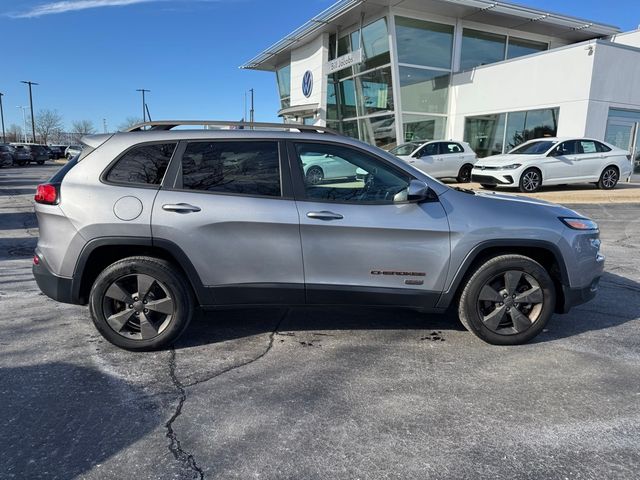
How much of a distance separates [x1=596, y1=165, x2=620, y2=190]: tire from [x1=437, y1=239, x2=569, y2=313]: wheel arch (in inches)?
495

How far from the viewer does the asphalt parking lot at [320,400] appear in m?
2.43

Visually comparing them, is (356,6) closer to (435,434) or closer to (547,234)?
(547,234)

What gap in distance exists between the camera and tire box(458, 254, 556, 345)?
12.2ft

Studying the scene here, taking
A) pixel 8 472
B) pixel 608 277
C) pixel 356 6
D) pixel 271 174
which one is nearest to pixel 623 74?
pixel 356 6

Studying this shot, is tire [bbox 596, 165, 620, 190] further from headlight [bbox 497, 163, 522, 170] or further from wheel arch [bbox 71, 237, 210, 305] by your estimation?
wheel arch [bbox 71, 237, 210, 305]

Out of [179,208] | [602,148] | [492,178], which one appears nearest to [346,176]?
[179,208]

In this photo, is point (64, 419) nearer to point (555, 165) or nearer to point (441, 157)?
point (555, 165)

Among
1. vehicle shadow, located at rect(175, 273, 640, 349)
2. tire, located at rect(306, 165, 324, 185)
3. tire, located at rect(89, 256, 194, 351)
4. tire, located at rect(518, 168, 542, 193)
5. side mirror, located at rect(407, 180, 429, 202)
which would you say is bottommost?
vehicle shadow, located at rect(175, 273, 640, 349)

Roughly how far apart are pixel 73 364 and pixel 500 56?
947 inches

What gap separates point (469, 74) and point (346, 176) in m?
18.9

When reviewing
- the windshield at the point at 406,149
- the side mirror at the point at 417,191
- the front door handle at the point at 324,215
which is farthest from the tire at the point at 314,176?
the windshield at the point at 406,149

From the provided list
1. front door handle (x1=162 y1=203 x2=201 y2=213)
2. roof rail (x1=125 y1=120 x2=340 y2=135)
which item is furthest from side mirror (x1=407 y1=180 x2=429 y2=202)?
front door handle (x1=162 y1=203 x2=201 y2=213)

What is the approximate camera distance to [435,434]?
2686 millimetres

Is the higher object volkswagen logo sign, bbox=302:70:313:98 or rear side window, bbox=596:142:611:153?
volkswagen logo sign, bbox=302:70:313:98
